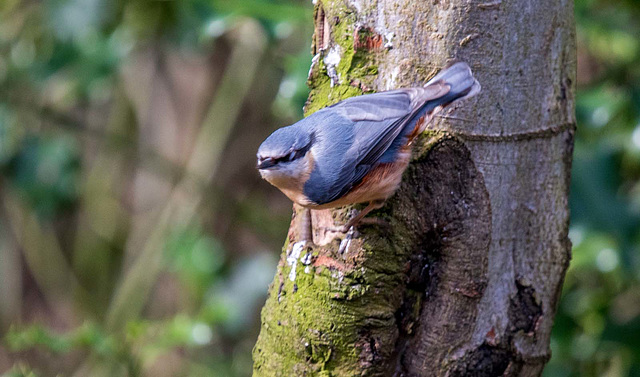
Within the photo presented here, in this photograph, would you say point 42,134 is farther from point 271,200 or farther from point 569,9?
point 569,9

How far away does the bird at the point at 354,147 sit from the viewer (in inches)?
61.7

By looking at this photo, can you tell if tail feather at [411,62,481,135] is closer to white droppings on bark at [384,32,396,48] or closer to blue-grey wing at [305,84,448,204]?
blue-grey wing at [305,84,448,204]

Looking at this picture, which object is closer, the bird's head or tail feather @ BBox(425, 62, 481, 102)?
tail feather @ BBox(425, 62, 481, 102)

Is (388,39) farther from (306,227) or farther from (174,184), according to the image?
(174,184)

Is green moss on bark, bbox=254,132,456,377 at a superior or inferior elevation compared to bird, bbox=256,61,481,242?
inferior

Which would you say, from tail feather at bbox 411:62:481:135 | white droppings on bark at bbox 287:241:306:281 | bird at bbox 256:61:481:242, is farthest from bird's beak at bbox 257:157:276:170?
tail feather at bbox 411:62:481:135

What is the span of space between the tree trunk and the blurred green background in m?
0.80

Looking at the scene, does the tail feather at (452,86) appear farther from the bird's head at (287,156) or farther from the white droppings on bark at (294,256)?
the white droppings on bark at (294,256)

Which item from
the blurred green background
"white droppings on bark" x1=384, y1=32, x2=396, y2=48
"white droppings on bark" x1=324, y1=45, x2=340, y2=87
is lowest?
the blurred green background

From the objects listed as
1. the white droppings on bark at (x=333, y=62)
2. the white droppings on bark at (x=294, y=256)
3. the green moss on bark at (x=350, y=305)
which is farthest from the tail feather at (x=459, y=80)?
the white droppings on bark at (x=294, y=256)

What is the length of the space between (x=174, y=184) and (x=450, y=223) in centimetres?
326

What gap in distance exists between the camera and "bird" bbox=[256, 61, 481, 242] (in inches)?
61.7

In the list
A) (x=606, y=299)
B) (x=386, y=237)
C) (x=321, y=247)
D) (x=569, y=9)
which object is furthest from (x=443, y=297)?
(x=606, y=299)

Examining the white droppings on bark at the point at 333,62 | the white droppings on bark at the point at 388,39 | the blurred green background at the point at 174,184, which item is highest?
the white droppings on bark at the point at 388,39
